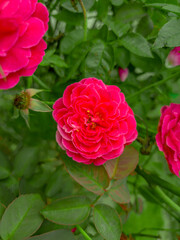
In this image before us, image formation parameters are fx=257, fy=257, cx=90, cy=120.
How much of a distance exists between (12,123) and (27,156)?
8 cm

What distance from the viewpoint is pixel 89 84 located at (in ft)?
1.14

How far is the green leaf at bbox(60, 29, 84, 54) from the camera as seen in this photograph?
1.57ft

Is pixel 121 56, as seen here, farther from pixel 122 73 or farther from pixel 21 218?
pixel 21 218

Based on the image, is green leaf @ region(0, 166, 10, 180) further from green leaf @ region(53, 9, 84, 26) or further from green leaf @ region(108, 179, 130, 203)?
green leaf @ region(53, 9, 84, 26)

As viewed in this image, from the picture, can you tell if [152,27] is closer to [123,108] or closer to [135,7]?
[135,7]

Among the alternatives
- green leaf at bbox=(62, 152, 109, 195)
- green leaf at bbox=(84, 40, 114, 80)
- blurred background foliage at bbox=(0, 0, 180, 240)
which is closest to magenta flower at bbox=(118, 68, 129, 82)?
blurred background foliage at bbox=(0, 0, 180, 240)

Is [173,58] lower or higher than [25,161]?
higher

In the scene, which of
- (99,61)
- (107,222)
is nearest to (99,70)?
(99,61)

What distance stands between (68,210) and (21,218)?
2.5 inches

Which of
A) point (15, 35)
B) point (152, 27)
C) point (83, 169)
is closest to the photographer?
point (15, 35)

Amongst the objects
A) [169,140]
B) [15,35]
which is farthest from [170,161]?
[15,35]

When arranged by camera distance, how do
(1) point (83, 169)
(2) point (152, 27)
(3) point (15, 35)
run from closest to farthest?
1. (3) point (15, 35)
2. (1) point (83, 169)
3. (2) point (152, 27)

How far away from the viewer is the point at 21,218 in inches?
13.3

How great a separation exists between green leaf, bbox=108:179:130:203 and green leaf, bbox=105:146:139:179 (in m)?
0.03
